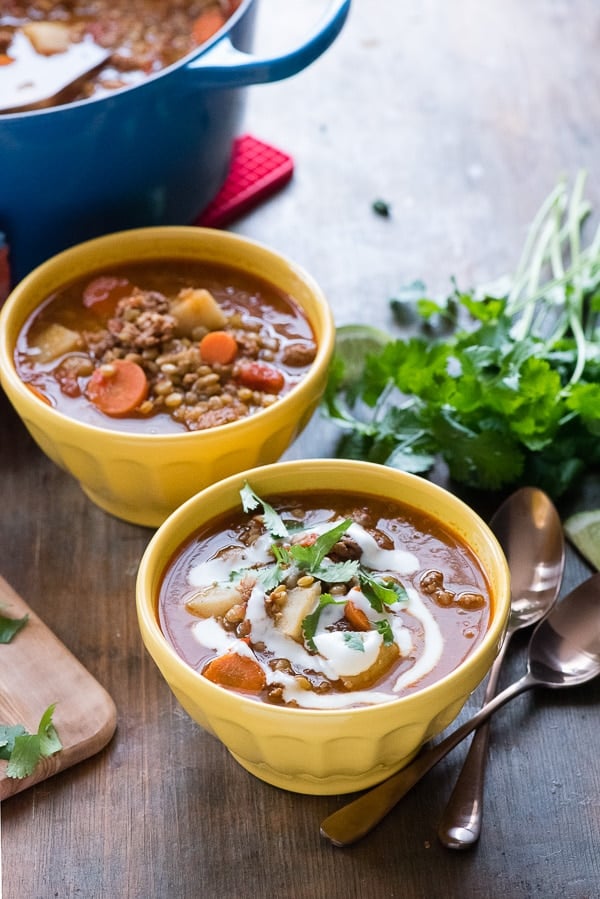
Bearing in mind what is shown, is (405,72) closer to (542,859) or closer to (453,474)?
(453,474)

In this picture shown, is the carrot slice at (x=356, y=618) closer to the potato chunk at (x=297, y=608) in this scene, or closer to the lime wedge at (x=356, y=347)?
the potato chunk at (x=297, y=608)

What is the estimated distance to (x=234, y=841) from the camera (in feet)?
6.01

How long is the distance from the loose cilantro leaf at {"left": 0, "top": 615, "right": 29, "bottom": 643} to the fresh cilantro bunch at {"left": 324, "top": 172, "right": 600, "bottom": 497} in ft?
2.42

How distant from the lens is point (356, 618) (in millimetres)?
1784

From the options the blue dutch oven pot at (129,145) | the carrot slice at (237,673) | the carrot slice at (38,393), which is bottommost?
the carrot slice at (38,393)

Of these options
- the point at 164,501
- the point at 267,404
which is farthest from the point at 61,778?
the point at 267,404

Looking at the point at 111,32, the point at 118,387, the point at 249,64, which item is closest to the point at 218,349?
the point at 118,387

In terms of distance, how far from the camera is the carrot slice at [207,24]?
2850 mm

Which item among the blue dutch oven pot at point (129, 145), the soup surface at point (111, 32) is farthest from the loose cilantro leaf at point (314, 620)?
the soup surface at point (111, 32)

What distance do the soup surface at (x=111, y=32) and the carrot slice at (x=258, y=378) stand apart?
836 millimetres

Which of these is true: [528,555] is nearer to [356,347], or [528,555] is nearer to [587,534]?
[587,534]

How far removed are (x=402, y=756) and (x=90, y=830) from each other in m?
0.50

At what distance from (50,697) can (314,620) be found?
506 mm

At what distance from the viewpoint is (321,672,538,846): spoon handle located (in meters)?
1.80
